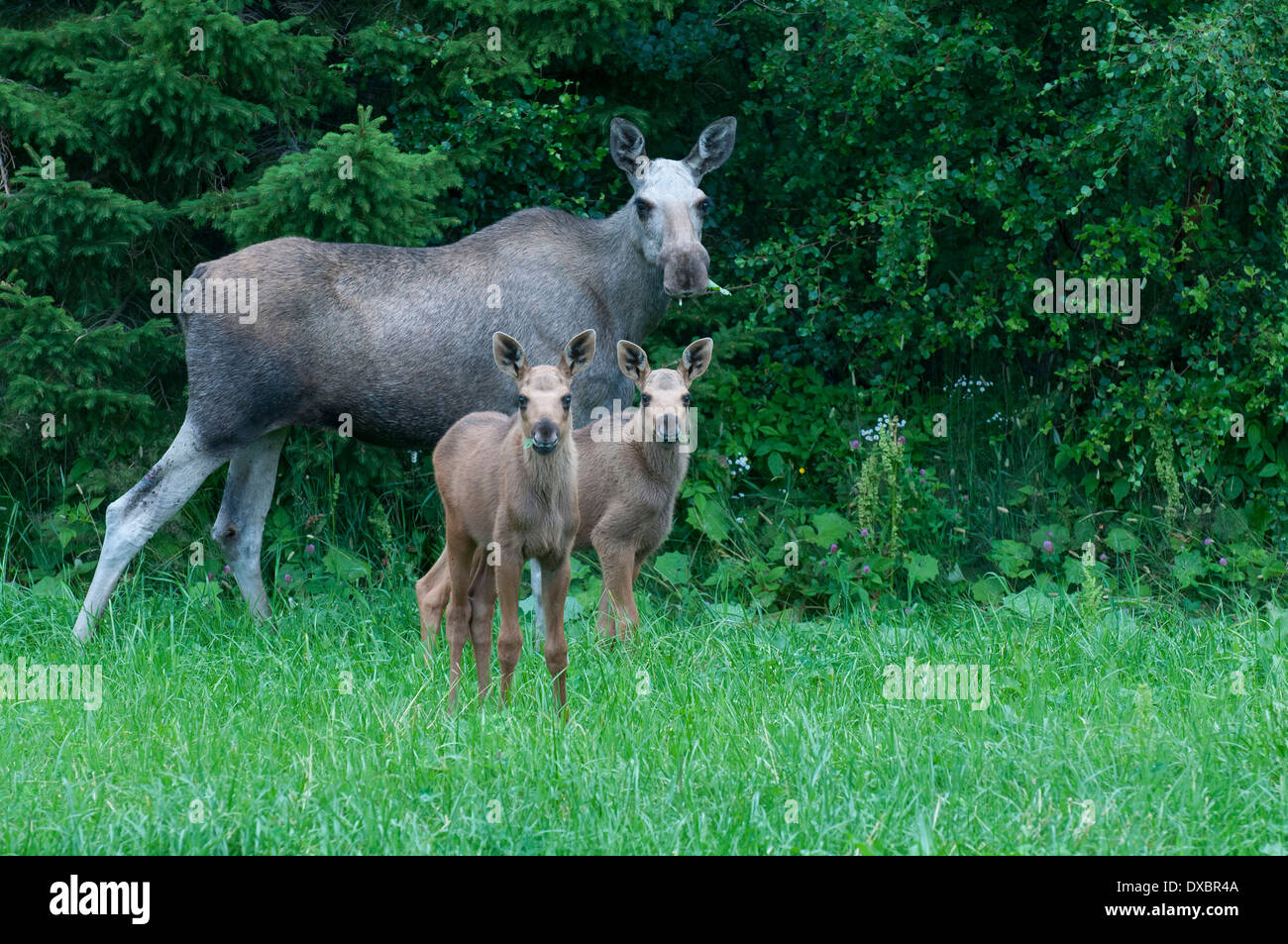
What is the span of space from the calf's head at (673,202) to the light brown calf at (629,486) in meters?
0.55

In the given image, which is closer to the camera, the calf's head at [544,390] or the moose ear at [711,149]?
the calf's head at [544,390]

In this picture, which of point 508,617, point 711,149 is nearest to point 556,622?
point 508,617

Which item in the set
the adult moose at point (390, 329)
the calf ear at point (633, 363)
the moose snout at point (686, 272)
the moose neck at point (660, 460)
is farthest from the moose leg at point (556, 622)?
the moose snout at point (686, 272)

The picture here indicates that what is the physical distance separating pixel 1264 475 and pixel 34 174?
7.74 m

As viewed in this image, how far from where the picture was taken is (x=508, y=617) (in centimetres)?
579

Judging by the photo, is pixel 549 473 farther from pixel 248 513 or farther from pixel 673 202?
pixel 248 513

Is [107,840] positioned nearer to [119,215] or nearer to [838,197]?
[119,215]

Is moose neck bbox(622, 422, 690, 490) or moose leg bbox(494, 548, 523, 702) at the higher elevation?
moose neck bbox(622, 422, 690, 490)

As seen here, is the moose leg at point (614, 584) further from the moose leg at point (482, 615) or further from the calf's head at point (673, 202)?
the calf's head at point (673, 202)

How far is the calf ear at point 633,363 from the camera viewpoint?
7023 mm

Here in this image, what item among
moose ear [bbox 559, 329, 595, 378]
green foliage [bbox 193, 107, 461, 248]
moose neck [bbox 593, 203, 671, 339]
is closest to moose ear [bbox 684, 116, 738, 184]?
moose neck [bbox 593, 203, 671, 339]

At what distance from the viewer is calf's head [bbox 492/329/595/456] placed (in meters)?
5.47

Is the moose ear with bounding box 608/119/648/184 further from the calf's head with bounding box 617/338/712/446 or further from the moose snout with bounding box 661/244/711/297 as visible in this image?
the calf's head with bounding box 617/338/712/446

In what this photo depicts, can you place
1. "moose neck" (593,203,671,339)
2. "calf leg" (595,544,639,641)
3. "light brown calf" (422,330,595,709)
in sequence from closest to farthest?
1. "light brown calf" (422,330,595,709)
2. "calf leg" (595,544,639,641)
3. "moose neck" (593,203,671,339)
